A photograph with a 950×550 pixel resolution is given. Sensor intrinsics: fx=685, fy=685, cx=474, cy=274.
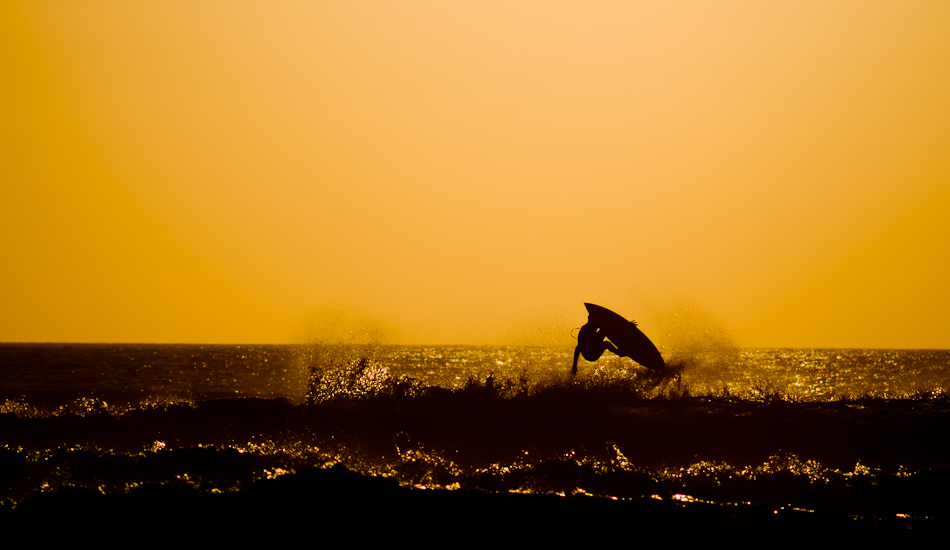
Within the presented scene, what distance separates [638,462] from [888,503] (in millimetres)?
4977

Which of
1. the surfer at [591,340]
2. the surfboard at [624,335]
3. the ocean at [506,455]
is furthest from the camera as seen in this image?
the surfboard at [624,335]

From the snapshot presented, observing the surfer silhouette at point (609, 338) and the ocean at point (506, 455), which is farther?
the surfer silhouette at point (609, 338)

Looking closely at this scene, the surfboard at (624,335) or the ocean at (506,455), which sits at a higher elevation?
the surfboard at (624,335)

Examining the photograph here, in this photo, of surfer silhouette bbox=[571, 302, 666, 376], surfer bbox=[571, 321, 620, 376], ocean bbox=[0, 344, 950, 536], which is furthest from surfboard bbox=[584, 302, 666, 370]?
ocean bbox=[0, 344, 950, 536]

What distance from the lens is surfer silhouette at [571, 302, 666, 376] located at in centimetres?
2092

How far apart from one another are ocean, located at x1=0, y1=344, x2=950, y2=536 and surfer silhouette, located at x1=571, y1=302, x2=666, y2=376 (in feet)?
3.61

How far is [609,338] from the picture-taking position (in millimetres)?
21422

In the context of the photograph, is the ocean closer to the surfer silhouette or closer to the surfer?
the surfer silhouette

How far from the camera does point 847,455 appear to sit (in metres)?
15.4

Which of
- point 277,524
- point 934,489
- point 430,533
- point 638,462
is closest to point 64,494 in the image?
point 277,524

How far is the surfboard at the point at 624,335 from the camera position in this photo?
21250 mm

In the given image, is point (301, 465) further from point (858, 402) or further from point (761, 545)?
point (858, 402)

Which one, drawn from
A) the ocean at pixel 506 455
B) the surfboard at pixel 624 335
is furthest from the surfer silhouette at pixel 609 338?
the ocean at pixel 506 455

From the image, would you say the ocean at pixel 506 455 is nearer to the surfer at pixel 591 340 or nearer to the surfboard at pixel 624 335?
the surfboard at pixel 624 335
